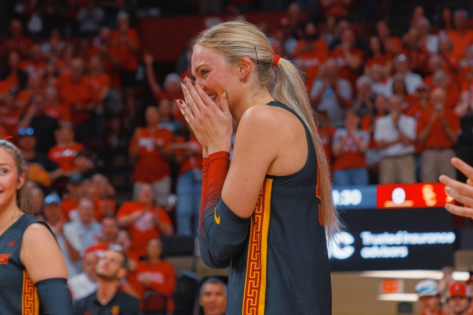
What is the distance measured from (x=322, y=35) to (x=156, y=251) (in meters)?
5.58

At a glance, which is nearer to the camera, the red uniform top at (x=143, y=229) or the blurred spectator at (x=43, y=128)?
the red uniform top at (x=143, y=229)

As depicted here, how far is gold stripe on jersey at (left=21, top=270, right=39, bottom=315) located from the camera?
120 inches

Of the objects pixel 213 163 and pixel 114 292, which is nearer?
pixel 213 163

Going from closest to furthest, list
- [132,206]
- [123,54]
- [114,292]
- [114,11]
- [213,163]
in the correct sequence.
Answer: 1. [213,163]
2. [114,292]
3. [132,206]
4. [123,54]
5. [114,11]

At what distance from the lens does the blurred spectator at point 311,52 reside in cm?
1240

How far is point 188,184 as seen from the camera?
10688 millimetres

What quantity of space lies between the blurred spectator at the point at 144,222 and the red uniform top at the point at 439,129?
12.0 feet

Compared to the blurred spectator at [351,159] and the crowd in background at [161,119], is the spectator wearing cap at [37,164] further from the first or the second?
the blurred spectator at [351,159]

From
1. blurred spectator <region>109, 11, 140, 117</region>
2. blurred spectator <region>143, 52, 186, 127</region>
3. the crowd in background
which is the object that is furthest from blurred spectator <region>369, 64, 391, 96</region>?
blurred spectator <region>109, 11, 140, 117</region>

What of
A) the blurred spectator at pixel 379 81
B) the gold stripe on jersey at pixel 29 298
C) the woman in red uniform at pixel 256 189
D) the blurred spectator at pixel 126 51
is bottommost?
the gold stripe on jersey at pixel 29 298

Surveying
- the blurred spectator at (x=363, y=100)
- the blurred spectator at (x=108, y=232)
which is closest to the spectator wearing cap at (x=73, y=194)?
the blurred spectator at (x=108, y=232)

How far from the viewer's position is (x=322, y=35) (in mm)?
13094

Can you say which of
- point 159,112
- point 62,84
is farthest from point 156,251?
point 62,84

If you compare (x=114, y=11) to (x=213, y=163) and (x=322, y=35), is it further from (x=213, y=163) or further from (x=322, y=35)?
(x=213, y=163)
